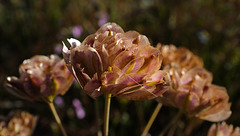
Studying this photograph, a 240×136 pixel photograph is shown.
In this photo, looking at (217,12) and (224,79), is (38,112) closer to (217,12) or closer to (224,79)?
(224,79)

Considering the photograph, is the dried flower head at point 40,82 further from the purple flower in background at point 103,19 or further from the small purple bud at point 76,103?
the purple flower in background at point 103,19

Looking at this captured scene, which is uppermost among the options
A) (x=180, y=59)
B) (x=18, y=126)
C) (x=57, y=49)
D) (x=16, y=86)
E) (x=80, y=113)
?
(x=16, y=86)

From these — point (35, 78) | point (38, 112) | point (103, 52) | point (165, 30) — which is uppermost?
point (103, 52)

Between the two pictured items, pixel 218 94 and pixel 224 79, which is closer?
pixel 218 94

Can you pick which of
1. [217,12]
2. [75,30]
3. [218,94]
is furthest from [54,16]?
[218,94]

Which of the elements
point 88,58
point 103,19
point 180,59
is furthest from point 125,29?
point 88,58

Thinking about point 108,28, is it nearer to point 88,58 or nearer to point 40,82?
point 88,58

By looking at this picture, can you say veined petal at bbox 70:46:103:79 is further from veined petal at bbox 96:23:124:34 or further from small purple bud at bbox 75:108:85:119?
small purple bud at bbox 75:108:85:119

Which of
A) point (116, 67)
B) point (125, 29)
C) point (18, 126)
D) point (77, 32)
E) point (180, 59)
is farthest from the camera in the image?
point (125, 29)
